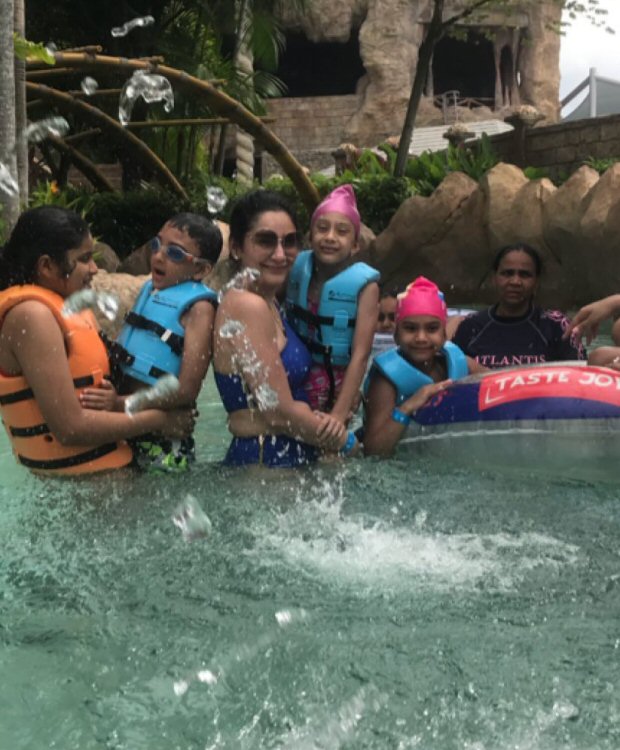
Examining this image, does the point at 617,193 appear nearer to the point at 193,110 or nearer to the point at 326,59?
the point at 193,110

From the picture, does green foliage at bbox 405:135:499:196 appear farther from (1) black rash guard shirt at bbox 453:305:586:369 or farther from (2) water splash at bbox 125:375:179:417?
(2) water splash at bbox 125:375:179:417

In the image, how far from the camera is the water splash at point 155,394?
3.81m

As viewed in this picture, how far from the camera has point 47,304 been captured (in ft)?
11.3

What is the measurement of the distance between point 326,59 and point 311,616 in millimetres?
29870

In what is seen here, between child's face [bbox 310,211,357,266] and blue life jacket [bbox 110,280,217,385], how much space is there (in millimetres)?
781

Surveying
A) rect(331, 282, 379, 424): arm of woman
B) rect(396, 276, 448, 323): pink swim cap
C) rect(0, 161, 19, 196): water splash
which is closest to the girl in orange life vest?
rect(331, 282, 379, 424): arm of woman

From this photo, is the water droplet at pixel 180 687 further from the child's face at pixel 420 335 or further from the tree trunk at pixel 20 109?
the tree trunk at pixel 20 109

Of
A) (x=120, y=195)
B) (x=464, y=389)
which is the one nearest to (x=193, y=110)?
(x=120, y=195)

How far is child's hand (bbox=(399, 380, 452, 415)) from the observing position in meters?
4.62

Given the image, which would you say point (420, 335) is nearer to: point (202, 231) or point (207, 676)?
point (202, 231)

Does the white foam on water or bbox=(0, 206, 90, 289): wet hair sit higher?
bbox=(0, 206, 90, 289): wet hair

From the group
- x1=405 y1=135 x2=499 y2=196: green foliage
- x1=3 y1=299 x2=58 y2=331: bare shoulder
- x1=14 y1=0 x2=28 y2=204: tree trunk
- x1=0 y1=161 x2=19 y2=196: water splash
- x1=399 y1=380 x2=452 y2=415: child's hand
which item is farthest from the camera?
x1=405 y1=135 x2=499 y2=196: green foliage

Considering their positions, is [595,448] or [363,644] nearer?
[363,644]

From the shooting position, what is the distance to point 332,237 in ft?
14.9
